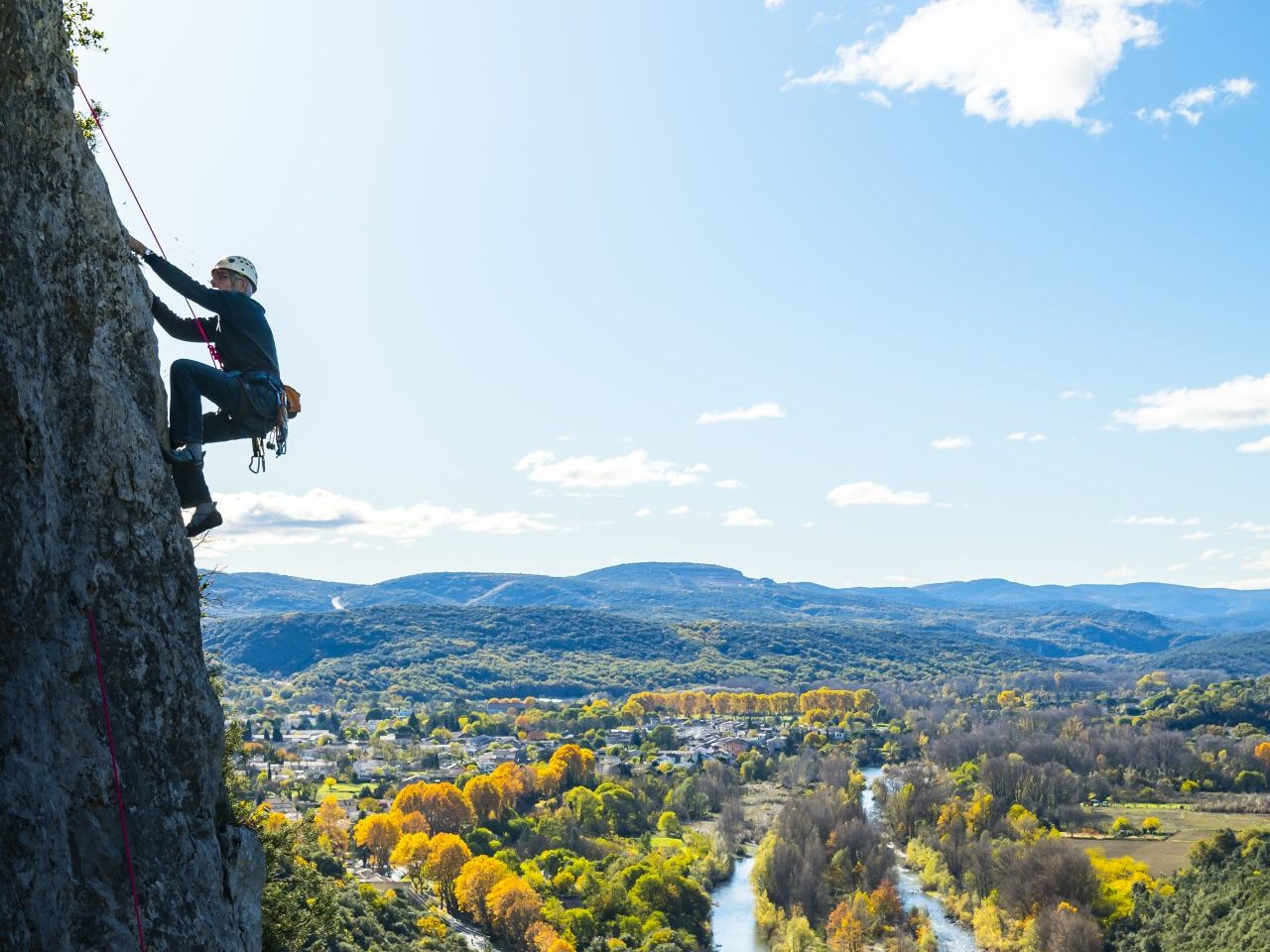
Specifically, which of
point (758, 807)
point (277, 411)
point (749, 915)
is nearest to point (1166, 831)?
point (758, 807)

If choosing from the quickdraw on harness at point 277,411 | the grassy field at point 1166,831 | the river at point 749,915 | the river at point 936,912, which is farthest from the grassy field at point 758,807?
the quickdraw on harness at point 277,411

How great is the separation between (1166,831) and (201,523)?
263 ft

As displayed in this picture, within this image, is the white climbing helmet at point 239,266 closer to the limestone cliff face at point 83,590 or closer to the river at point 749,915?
the limestone cliff face at point 83,590

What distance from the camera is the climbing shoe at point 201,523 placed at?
24.4 ft

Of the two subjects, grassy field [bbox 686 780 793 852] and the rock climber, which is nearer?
the rock climber

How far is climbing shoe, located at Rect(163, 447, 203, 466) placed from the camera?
703 cm

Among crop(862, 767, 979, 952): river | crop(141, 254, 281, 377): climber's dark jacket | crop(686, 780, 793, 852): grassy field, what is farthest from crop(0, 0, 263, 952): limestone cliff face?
crop(686, 780, 793, 852): grassy field

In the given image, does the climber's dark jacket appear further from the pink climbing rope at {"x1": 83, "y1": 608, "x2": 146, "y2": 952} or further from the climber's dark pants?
the pink climbing rope at {"x1": 83, "y1": 608, "x2": 146, "y2": 952}

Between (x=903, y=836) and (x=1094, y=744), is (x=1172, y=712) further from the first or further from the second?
(x=903, y=836)

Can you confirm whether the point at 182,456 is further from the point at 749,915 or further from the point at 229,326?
the point at 749,915

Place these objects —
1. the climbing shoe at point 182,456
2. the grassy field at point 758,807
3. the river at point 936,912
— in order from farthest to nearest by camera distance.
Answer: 1. the grassy field at point 758,807
2. the river at point 936,912
3. the climbing shoe at point 182,456

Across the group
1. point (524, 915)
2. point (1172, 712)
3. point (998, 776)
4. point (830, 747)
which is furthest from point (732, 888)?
point (1172, 712)

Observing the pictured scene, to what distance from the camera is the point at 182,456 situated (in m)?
7.08

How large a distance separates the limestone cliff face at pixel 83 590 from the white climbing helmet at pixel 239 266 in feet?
2.99
